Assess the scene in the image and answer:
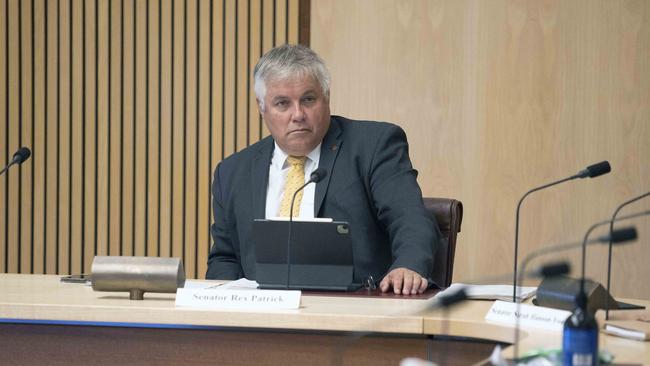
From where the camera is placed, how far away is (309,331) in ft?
8.53

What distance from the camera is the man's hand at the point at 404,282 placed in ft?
10.2

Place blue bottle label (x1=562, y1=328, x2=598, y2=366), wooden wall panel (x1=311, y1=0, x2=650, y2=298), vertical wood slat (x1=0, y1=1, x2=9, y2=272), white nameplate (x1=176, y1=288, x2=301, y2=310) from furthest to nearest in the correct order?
vertical wood slat (x1=0, y1=1, x2=9, y2=272), wooden wall panel (x1=311, y1=0, x2=650, y2=298), white nameplate (x1=176, y1=288, x2=301, y2=310), blue bottle label (x1=562, y1=328, x2=598, y2=366)

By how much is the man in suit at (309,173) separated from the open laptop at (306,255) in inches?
22.0

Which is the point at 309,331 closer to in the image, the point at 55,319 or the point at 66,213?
the point at 55,319

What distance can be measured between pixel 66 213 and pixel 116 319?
10.7ft

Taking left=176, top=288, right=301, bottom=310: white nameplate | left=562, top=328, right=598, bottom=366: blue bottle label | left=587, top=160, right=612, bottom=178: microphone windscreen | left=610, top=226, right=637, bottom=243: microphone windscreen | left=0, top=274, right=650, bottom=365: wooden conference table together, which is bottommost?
left=0, top=274, right=650, bottom=365: wooden conference table

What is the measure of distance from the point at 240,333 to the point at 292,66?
52.2 inches

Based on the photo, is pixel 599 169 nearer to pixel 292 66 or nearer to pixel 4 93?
pixel 292 66

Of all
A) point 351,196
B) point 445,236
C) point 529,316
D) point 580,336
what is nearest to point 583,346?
point 580,336

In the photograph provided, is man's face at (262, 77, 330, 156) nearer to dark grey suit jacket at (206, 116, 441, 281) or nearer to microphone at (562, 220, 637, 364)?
dark grey suit jacket at (206, 116, 441, 281)

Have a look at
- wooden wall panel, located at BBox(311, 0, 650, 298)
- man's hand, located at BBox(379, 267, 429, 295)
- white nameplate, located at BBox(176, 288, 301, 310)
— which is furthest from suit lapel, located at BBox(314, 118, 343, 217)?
wooden wall panel, located at BBox(311, 0, 650, 298)

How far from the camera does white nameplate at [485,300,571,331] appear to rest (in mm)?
2385

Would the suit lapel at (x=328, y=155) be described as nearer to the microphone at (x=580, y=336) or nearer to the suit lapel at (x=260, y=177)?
the suit lapel at (x=260, y=177)

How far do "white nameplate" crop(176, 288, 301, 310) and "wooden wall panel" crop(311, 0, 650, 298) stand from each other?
2.82 m
